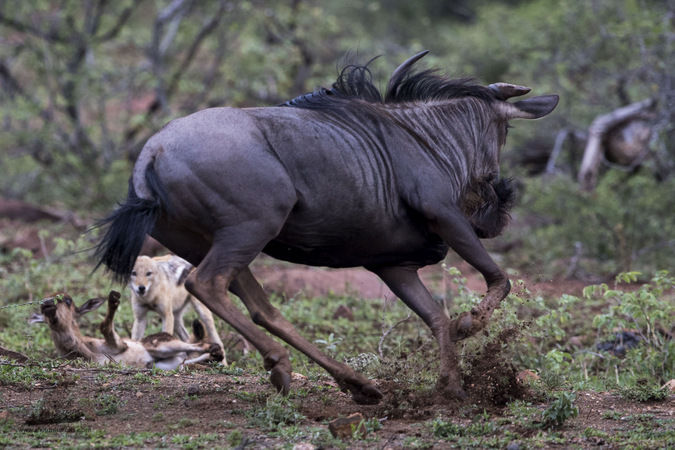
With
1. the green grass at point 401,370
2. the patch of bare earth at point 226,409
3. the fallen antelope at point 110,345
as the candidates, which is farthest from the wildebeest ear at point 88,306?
the patch of bare earth at point 226,409

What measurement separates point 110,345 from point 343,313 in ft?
7.91

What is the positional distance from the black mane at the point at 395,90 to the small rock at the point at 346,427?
1.96 metres

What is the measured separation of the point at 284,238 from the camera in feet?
16.0

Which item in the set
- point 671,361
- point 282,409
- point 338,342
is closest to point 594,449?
point 282,409

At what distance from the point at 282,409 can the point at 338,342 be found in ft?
7.20

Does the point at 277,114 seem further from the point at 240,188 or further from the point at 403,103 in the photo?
the point at 403,103

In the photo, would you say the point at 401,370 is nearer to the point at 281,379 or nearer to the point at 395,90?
the point at 281,379

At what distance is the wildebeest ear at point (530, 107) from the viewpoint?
5.59 metres

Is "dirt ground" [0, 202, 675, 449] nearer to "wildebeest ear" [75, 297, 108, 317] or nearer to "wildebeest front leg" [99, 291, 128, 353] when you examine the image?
"wildebeest front leg" [99, 291, 128, 353]

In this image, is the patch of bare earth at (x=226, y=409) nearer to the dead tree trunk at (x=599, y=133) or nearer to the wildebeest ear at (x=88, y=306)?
the wildebeest ear at (x=88, y=306)

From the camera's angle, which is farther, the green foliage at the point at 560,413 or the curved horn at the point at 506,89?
the curved horn at the point at 506,89

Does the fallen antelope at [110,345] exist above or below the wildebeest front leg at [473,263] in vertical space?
below

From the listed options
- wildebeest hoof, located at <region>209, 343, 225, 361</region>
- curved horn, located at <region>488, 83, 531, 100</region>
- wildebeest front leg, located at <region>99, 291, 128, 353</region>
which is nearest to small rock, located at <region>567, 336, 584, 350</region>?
curved horn, located at <region>488, 83, 531, 100</region>

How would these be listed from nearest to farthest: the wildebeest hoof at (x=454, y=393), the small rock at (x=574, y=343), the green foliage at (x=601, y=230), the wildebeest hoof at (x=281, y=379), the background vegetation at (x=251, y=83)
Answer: the wildebeest hoof at (x=281, y=379)
the wildebeest hoof at (x=454, y=393)
the small rock at (x=574, y=343)
the green foliage at (x=601, y=230)
the background vegetation at (x=251, y=83)
